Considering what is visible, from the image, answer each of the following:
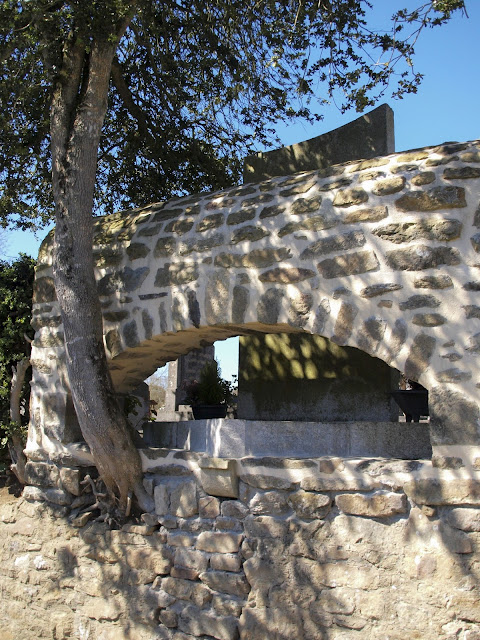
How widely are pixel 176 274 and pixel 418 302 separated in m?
1.59

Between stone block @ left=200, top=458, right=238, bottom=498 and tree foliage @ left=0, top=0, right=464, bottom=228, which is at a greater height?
tree foliage @ left=0, top=0, right=464, bottom=228

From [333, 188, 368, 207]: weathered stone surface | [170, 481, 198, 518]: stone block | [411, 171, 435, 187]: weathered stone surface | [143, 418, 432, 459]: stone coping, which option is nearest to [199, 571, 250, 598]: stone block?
[170, 481, 198, 518]: stone block

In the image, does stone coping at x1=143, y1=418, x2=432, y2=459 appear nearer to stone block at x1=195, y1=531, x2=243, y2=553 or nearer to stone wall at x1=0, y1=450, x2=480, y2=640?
stone wall at x1=0, y1=450, x2=480, y2=640

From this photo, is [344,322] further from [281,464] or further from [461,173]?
[461,173]

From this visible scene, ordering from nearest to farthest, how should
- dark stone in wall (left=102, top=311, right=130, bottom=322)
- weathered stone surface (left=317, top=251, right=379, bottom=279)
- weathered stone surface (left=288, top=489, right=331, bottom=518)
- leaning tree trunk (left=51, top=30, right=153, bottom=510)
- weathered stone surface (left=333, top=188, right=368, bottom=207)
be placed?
weathered stone surface (left=288, top=489, right=331, bottom=518), weathered stone surface (left=317, top=251, right=379, bottom=279), weathered stone surface (left=333, top=188, right=368, bottom=207), leaning tree trunk (left=51, top=30, right=153, bottom=510), dark stone in wall (left=102, top=311, right=130, bottom=322)

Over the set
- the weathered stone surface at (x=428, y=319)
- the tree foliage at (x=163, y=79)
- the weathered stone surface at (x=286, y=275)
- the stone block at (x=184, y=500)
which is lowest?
the stone block at (x=184, y=500)

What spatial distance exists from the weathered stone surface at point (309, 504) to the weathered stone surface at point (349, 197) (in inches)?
63.2

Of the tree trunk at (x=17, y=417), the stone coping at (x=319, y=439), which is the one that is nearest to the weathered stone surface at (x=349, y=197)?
the stone coping at (x=319, y=439)

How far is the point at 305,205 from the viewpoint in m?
3.86

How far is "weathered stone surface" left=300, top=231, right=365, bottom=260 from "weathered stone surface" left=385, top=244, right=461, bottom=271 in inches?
7.7

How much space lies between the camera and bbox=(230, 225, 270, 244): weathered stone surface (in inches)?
156

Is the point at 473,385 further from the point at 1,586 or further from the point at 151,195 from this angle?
the point at 151,195

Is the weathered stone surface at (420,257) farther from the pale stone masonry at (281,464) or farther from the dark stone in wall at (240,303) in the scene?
the dark stone in wall at (240,303)

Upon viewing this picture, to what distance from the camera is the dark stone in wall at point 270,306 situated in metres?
3.79
